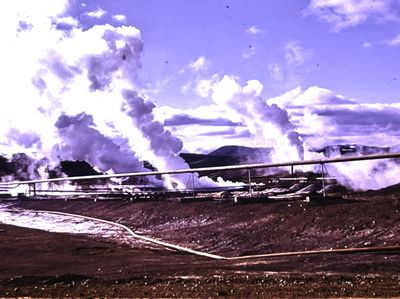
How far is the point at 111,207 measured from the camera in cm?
Result: 2102

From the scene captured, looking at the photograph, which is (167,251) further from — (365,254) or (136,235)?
(365,254)

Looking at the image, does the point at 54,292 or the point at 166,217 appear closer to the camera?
the point at 54,292

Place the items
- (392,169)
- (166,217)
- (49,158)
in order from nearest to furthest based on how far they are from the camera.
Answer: (166,217) < (392,169) < (49,158)

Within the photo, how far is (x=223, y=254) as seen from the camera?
11.2 m

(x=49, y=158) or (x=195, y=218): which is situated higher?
(x=49, y=158)

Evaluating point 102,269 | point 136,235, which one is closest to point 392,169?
point 136,235

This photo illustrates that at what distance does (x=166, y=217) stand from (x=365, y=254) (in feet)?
29.0

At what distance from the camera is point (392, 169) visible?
2689 centimetres

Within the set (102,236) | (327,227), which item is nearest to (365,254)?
(327,227)

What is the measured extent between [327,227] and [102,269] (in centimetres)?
471

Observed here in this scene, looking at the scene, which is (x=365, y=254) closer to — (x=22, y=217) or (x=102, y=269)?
(x=102, y=269)

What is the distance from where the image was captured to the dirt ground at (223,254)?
6551mm

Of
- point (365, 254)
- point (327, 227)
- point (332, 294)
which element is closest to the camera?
point (332, 294)

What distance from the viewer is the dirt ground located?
21.5ft
